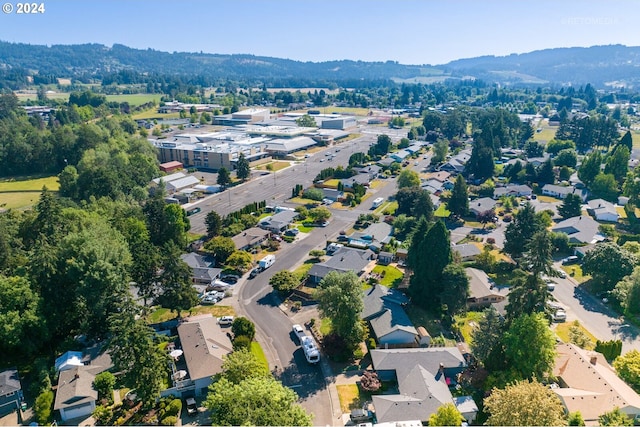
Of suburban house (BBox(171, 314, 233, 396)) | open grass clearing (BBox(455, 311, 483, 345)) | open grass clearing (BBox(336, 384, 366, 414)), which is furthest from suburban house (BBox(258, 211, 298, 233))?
open grass clearing (BBox(336, 384, 366, 414))

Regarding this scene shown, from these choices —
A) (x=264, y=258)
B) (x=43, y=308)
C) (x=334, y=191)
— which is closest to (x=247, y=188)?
(x=334, y=191)

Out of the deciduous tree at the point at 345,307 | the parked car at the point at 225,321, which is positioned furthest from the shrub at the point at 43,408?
the deciduous tree at the point at 345,307

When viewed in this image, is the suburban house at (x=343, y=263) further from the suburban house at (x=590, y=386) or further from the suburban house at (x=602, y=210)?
the suburban house at (x=602, y=210)

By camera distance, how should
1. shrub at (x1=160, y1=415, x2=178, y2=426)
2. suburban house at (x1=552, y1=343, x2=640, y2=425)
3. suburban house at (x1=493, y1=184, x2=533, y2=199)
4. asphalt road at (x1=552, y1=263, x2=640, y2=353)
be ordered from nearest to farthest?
1. suburban house at (x1=552, y1=343, x2=640, y2=425)
2. shrub at (x1=160, y1=415, x2=178, y2=426)
3. asphalt road at (x1=552, y1=263, x2=640, y2=353)
4. suburban house at (x1=493, y1=184, x2=533, y2=199)

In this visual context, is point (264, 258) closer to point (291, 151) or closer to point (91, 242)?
point (91, 242)

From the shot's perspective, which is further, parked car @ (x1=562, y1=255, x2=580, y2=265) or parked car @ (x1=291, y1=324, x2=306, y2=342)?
parked car @ (x1=562, y1=255, x2=580, y2=265)

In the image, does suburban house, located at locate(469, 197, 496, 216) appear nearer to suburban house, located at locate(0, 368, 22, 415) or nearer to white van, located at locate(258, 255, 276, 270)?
white van, located at locate(258, 255, 276, 270)

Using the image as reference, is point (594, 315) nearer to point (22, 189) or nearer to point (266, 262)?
point (266, 262)
